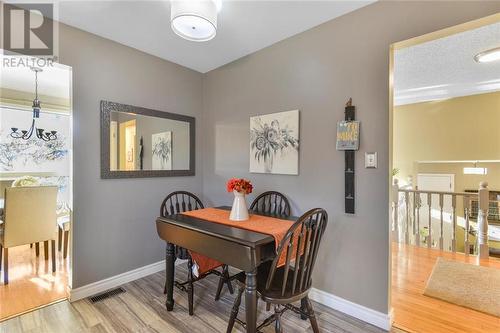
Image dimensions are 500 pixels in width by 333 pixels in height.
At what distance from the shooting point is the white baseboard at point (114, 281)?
221cm

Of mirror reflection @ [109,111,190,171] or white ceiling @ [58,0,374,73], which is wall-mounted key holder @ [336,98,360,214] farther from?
mirror reflection @ [109,111,190,171]

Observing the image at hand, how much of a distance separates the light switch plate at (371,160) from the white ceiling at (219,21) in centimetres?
117

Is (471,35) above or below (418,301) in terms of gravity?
above

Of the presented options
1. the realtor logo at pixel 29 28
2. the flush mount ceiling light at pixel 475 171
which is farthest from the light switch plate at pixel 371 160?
the flush mount ceiling light at pixel 475 171

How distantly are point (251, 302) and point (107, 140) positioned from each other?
203 centimetres

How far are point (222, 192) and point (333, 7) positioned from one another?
2.18m

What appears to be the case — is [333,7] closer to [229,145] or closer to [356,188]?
[356,188]

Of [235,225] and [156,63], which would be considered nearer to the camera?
[235,225]

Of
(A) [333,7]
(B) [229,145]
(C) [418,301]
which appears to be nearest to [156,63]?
Result: (B) [229,145]

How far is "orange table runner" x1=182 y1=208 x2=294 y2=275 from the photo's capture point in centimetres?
164

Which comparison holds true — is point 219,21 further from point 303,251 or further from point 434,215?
point 434,215

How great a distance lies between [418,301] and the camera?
2219 millimetres

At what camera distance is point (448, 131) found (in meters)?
4.64

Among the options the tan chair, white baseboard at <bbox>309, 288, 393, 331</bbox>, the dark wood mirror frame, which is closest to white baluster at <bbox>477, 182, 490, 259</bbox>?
white baseboard at <bbox>309, 288, 393, 331</bbox>
